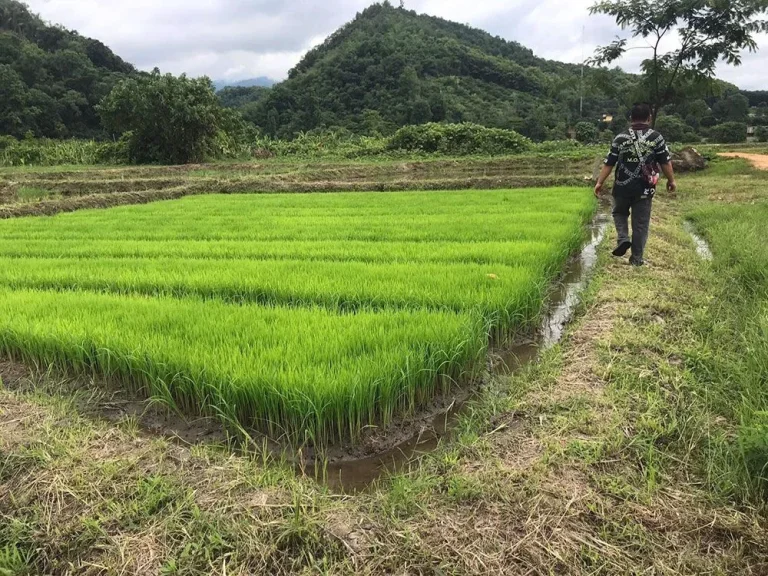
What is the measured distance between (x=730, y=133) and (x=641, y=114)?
1152 inches

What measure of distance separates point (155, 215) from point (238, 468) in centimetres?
812

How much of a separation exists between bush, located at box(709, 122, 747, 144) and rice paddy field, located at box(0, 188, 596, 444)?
2699cm

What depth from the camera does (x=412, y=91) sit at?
39281 millimetres

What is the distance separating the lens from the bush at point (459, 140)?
2578cm

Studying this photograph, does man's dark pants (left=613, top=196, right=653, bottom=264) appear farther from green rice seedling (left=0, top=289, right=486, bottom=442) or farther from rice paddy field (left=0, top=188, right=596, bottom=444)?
green rice seedling (left=0, top=289, right=486, bottom=442)

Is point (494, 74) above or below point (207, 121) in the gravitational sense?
above

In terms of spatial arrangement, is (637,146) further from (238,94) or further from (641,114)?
(238,94)

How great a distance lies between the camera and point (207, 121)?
76.1ft

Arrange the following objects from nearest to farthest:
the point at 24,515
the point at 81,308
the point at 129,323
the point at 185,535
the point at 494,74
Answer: the point at 185,535 < the point at 24,515 < the point at 129,323 < the point at 81,308 < the point at 494,74

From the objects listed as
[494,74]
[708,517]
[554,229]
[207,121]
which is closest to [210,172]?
[207,121]

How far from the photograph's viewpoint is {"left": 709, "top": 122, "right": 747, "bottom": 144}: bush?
2731 centimetres

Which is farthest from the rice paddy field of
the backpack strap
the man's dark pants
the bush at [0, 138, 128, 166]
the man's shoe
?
the bush at [0, 138, 128, 166]

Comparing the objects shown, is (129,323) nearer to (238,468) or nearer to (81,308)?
(81,308)

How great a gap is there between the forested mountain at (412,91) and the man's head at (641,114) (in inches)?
1159
